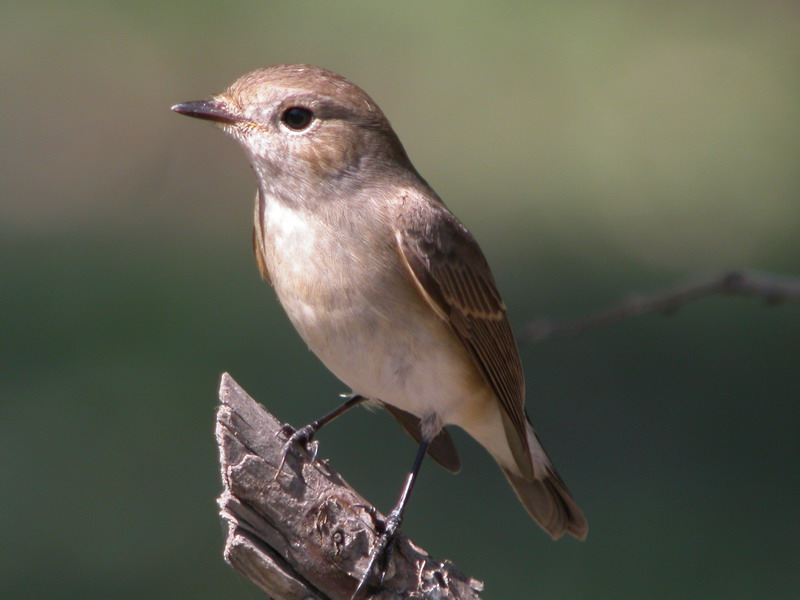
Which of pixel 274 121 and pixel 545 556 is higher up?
pixel 274 121

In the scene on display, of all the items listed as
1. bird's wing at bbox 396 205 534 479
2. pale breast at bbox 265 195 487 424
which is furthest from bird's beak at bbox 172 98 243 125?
bird's wing at bbox 396 205 534 479

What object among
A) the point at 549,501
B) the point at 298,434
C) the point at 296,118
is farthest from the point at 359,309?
the point at 549,501

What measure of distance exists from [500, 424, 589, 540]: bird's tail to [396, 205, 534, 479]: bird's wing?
11 centimetres

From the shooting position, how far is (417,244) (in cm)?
454

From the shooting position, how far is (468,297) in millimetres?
Result: 4750

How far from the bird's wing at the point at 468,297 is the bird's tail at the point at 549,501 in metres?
0.11

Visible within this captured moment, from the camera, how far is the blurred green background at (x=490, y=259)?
22.2ft

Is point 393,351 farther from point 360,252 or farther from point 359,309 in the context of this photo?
point 360,252

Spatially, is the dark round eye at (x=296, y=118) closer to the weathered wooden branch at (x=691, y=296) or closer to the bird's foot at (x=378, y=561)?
the weathered wooden branch at (x=691, y=296)

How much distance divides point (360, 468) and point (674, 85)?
6839mm

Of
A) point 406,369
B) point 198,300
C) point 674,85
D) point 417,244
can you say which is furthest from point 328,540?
point 674,85

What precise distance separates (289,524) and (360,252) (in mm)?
1002

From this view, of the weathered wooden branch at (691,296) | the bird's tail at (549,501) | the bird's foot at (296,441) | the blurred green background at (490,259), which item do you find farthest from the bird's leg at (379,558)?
the blurred green background at (490,259)

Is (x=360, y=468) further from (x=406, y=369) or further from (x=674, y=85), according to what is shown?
(x=674, y=85)
